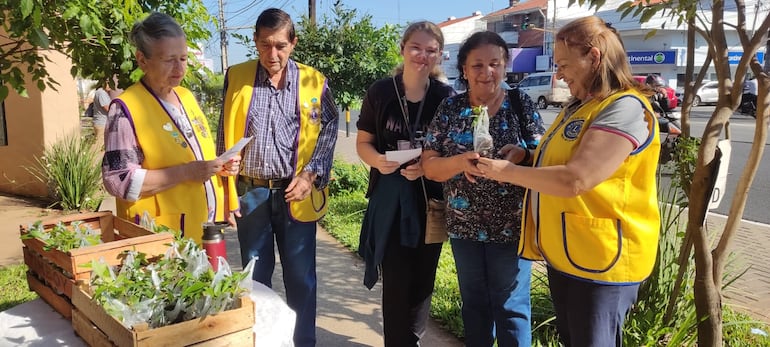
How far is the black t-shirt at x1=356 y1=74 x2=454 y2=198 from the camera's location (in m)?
2.74

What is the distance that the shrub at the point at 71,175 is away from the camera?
263 inches

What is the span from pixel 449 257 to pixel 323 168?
258 cm

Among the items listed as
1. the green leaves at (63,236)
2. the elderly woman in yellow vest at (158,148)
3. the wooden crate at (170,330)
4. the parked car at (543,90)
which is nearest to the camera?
the wooden crate at (170,330)

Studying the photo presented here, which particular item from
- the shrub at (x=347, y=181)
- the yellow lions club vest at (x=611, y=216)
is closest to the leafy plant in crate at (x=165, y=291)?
the yellow lions club vest at (x=611, y=216)

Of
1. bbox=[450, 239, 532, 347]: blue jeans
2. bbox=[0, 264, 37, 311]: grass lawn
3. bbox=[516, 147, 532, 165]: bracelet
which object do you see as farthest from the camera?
bbox=[0, 264, 37, 311]: grass lawn

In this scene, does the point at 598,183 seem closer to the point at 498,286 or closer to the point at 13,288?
the point at 498,286

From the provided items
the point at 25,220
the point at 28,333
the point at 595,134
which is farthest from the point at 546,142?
the point at 25,220

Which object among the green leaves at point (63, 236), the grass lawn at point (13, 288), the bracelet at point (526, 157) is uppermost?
the bracelet at point (526, 157)

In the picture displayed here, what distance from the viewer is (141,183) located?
209cm

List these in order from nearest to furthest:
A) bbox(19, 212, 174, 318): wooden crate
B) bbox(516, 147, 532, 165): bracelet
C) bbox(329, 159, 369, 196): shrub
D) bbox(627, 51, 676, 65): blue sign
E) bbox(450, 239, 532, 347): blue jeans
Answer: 1. bbox(19, 212, 174, 318): wooden crate
2. bbox(516, 147, 532, 165): bracelet
3. bbox(450, 239, 532, 347): blue jeans
4. bbox(329, 159, 369, 196): shrub
5. bbox(627, 51, 676, 65): blue sign

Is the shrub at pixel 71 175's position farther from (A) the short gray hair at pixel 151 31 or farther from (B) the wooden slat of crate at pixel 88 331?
(B) the wooden slat of crate at pixel 88 331

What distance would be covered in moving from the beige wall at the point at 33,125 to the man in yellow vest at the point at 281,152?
5553 millimetres

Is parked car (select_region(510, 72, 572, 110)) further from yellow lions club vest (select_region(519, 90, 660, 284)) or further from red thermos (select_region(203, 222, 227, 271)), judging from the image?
red thermos (select_region(203, 222, 227, 271))

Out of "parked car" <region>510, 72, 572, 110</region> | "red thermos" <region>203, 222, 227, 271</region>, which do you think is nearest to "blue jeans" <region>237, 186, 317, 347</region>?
"red thermos" <region>203, 222, 227, 271</region>
